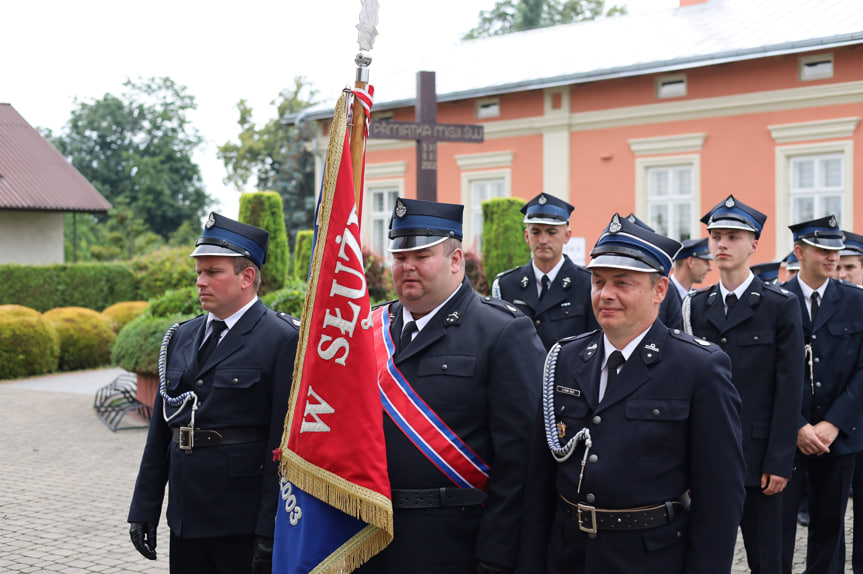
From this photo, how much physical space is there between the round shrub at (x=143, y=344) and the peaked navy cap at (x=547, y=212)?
688 cm

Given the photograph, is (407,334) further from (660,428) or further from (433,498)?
(660,428)

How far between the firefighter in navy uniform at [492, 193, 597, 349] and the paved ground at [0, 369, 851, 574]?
6.59 ft

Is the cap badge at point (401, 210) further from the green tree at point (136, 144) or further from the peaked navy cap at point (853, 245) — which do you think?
the green tree at point (136, 144)

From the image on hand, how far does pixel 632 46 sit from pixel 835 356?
1666 centimetres

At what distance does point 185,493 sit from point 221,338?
0.72 meters

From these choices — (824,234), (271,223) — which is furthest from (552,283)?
(271,223)

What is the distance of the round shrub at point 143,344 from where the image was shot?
472 inches

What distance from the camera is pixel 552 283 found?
645 cm

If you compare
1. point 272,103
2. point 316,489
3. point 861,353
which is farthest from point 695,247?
point 272,103

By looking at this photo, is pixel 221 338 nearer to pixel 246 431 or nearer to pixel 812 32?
pixel 246 431

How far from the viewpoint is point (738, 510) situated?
3080mm

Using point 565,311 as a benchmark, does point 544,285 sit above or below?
above

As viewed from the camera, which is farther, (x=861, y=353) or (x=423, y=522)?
(x=861, y=353)

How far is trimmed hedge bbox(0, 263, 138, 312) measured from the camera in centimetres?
2438
